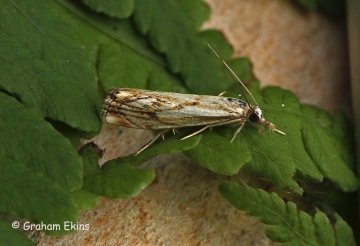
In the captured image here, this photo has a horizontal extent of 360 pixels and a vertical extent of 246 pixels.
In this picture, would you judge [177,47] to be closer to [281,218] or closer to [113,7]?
[113,7]

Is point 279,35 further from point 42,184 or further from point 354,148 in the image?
point 42,184

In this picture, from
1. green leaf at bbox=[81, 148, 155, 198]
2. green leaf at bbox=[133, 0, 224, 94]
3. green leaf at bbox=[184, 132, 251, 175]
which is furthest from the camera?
green leaf at bbox=[133, 0, 224, 94]

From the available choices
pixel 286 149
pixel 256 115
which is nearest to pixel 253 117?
pixel 256 115

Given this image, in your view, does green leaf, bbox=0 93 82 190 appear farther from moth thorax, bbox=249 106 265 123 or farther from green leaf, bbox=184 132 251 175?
moth thorax, bbox=249 106 265 123

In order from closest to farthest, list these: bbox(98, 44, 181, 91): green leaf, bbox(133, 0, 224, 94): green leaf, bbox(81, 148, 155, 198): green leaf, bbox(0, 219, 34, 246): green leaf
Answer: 1. bbox(0, 219, 34, 246): green leaf
2. bbox(81, 148, 155, 198): green leaf
3. bbox(98, 44, 181, 91): green leaf
4. bbox(133, 0, 224, 94): green leaf

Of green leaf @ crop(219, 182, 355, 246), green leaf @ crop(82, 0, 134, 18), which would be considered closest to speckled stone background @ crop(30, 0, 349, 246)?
green leaf @ crop(219, 182, 355, 246)

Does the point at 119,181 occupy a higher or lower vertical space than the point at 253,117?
lower

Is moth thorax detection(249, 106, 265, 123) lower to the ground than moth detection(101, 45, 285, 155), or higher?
higher
